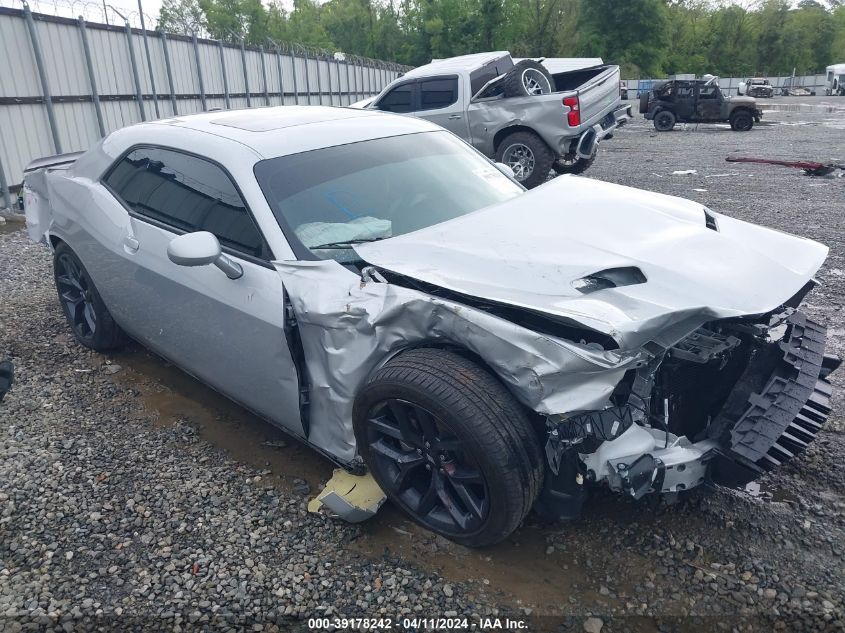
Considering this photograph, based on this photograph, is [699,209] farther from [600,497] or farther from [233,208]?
[233,208]

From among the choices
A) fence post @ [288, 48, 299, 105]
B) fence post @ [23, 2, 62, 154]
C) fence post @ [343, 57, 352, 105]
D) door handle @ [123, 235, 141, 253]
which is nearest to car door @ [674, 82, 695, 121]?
fence post @ [343, 57, 352, 105]

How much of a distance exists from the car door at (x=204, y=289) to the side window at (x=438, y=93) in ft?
24.0

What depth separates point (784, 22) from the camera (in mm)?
66875

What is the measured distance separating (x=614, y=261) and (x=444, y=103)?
28.2ft

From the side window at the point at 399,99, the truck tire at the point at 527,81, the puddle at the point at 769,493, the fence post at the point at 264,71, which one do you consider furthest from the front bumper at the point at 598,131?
the fence post at the point at 264,71

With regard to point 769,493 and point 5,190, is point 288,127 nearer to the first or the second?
point 769,493

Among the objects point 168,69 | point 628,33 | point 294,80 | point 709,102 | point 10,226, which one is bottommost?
point 10,226

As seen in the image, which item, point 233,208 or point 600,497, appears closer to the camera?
point 600,497

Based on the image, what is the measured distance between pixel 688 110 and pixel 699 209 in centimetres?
2031

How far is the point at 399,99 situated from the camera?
1077 centimetres

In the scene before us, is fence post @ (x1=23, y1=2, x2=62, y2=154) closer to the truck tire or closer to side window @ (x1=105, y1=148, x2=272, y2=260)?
the truck tire

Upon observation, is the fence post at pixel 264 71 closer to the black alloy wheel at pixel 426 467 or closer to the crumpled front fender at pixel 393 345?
the crumpled front fender at pixel 393 345

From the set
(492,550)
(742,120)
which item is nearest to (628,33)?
(742,120)

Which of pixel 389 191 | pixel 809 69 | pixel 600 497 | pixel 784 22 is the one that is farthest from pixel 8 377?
pixel 809 69
